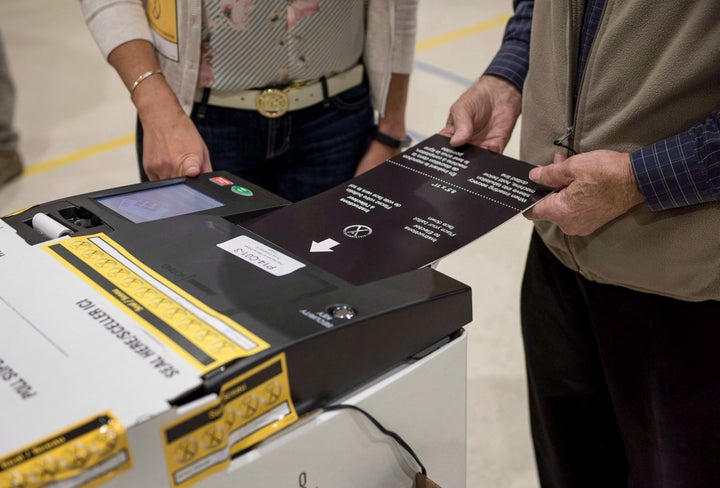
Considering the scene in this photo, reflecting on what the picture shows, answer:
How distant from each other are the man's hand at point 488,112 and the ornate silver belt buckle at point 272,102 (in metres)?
0.28

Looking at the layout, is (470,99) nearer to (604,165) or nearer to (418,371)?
(604,165)

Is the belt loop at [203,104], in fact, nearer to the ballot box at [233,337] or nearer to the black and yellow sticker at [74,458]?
the ballot box at [233,337]

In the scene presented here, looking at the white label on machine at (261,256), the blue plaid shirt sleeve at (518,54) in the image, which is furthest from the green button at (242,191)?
the blue plaid shirt sleeve at (518,54)

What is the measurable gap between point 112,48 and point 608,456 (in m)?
1.08

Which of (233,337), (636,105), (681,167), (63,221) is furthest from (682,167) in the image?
(63,221)

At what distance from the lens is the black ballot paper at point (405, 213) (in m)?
0.87

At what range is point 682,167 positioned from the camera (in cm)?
99

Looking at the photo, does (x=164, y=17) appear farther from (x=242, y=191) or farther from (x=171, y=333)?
(x=171, y=333)

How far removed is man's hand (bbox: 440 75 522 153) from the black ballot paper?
0.10m

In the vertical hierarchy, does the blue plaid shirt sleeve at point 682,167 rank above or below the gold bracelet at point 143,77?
below

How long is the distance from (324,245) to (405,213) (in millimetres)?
140

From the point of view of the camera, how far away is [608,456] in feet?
4.66

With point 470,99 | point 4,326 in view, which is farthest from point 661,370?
point 4,326

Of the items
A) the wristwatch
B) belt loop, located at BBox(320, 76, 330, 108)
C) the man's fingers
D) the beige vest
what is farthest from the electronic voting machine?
the wristwatch
